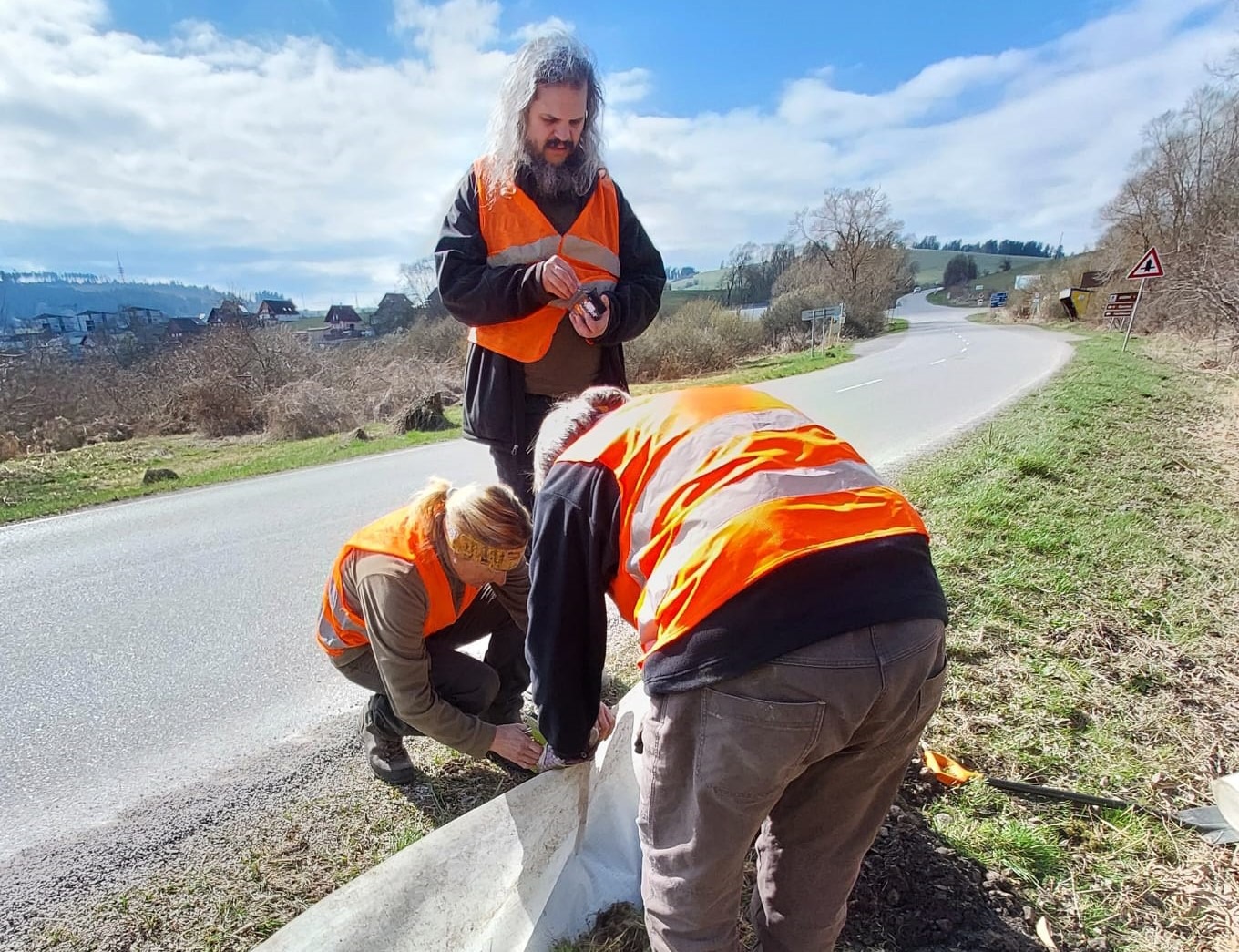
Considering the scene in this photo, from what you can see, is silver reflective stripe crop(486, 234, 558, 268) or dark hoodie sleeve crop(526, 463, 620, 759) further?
Result: silver reflective stripe crop(486, 234, 558, 268)

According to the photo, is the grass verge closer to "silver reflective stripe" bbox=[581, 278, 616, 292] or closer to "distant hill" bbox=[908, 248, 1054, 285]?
"silver reflective stripe" bbox=[581, 278, 616, 292]

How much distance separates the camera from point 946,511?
4727 mm

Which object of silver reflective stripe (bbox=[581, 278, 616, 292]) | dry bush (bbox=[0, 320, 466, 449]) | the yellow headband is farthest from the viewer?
dry bush (bbox=[0, 320, 466, 449])

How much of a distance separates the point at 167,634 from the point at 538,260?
303 cm

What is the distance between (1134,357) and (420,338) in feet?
68.6

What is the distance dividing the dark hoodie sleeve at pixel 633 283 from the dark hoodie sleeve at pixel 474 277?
0.28 meters

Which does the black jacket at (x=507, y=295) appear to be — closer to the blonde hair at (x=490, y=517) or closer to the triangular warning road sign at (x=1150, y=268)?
the blonde hair at (x=490, y=517)

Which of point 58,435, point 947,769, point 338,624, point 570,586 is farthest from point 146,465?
point 947,769

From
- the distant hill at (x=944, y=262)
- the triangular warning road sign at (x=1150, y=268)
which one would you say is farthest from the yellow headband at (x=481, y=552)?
the distant hill at (x=944, y=262)

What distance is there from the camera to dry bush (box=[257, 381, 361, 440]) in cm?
1423

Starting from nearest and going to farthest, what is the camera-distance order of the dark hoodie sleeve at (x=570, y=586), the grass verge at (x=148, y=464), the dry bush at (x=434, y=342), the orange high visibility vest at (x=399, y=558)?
1. the dark hoodie sleeve at (x=570, y=586)
2. the orange high visibility vest at (x=399, y=558)
3. the grass verge at (x=148, y=464)
4. the dry bush at (x=434, y=342)

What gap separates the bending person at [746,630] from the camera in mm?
1145

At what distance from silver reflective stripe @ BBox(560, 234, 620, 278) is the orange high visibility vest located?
41.8 inches

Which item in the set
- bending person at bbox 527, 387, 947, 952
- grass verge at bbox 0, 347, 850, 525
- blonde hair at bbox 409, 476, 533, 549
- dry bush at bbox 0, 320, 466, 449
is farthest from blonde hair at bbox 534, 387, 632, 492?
dry bush at bbox 0, 320, 466, 449
